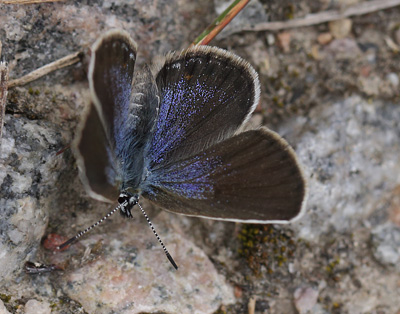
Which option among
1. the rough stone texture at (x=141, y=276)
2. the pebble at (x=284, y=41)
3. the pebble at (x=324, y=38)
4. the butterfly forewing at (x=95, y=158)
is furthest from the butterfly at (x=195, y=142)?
the pebble at (x=324, y=38)

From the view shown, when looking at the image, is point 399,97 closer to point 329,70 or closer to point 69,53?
point 329,70

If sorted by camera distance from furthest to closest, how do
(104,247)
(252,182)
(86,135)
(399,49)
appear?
(399,49), (104,247), (252,182), (86,135)

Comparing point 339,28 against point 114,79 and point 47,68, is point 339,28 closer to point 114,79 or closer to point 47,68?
point 114,79

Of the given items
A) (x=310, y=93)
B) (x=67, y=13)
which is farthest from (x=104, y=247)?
(x=310, y=93)

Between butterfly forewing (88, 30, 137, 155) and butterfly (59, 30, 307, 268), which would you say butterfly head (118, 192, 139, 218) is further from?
butterfly forewing (88, 30, 137, 155)

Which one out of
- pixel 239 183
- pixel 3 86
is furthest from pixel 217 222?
pixel 3 86

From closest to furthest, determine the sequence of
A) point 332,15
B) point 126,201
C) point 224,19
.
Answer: point 126,201 < point 224,19 < point 332,15

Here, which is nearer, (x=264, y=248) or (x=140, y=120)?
(x=140, y=120)
